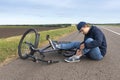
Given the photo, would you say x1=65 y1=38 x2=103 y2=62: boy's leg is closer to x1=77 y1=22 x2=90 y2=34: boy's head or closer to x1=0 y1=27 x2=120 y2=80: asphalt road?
x1=0 y1=27 x2=120 y2=80: asphalt road

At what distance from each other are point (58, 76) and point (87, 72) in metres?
0.75

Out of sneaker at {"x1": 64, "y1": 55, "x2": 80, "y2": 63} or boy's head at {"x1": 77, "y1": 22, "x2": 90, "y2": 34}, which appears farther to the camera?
sneaker at {"x1": 64, "y1": 55, "x2": 80, "y2": 63}

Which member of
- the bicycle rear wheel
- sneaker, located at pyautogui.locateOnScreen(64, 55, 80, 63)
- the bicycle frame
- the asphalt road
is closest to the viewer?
the asphalt road

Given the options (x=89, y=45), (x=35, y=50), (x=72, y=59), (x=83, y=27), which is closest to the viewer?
(x=89, y=45)

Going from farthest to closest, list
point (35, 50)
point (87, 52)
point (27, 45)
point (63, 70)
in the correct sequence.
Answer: point (27, 45) → point (35, 50) → point (87, 52) → point (63, 70)

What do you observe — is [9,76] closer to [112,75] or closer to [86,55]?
[112,75]

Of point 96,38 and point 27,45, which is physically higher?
point 96,38

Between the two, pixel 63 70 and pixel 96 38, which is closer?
pixel 63 70

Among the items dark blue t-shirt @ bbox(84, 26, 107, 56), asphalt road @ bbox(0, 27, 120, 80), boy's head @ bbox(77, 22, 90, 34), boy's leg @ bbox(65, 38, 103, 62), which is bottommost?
asphalt road @ bbox(0, 27, 120, 80)

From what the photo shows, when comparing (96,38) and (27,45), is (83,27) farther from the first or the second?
(27,45)

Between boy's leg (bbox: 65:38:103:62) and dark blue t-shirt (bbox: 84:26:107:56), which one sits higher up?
dark blue t-shirt (bbox: 84:26:107:56)

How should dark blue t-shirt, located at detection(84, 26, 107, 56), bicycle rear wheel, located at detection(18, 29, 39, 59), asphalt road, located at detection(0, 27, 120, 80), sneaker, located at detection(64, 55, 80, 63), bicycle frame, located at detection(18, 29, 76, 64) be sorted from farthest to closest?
bicycle rear wheel, located at detection(18, 29, 39, 59)
bicycle frame, located at detection(18, 29, 76, 64)
sneaker, located at detection(64, 55, 80, 63)
dark blue t-shirt, located at detection(84, 26, 107, 56)
asphalt road, located at detection(0, 27, 120, 80)

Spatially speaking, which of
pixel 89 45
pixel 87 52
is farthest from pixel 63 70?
pixel 87 52

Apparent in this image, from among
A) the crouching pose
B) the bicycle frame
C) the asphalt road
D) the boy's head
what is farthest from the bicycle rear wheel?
the boy's head
